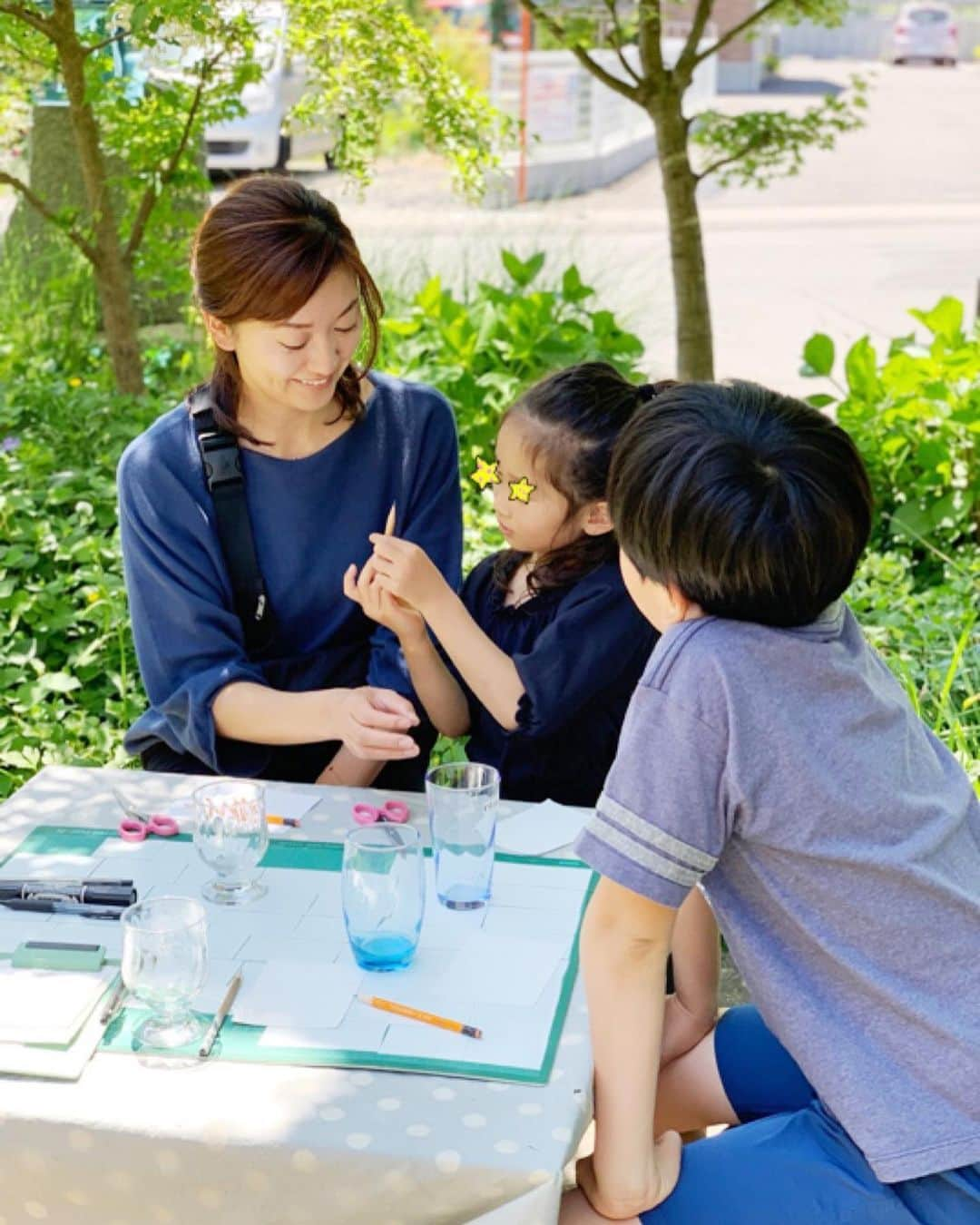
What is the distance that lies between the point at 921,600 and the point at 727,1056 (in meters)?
2.39

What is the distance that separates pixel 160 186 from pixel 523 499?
10.1 feet

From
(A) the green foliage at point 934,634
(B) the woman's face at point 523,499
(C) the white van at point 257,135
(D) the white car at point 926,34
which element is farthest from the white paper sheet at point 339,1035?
(D) the white car at point 926,34

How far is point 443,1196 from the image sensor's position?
1433 mm

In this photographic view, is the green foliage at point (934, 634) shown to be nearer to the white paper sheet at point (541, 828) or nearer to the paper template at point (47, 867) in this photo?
the white paper sheet at point (541, 828)

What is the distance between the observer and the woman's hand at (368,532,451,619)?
2326mm

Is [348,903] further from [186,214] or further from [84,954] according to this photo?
[186,214]

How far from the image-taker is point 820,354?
16.8 ft

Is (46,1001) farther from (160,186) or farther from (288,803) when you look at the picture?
(160,186)

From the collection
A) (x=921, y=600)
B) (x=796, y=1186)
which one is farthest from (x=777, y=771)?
(x=921, y=600)

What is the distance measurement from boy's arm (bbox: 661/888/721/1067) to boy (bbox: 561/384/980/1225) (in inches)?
13.0

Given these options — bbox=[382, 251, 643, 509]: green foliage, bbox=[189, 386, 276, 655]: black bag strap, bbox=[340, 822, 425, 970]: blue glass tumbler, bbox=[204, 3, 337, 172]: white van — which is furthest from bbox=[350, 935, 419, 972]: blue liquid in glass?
bbox=[204, 3, 337, 172]: white van

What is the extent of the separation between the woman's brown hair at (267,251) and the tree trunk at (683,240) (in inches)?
106

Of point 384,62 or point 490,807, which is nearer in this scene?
point 490,807

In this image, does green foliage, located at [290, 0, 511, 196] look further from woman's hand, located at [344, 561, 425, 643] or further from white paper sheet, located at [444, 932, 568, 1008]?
white paper sheet, located at [444, 932, 568, 1008]
